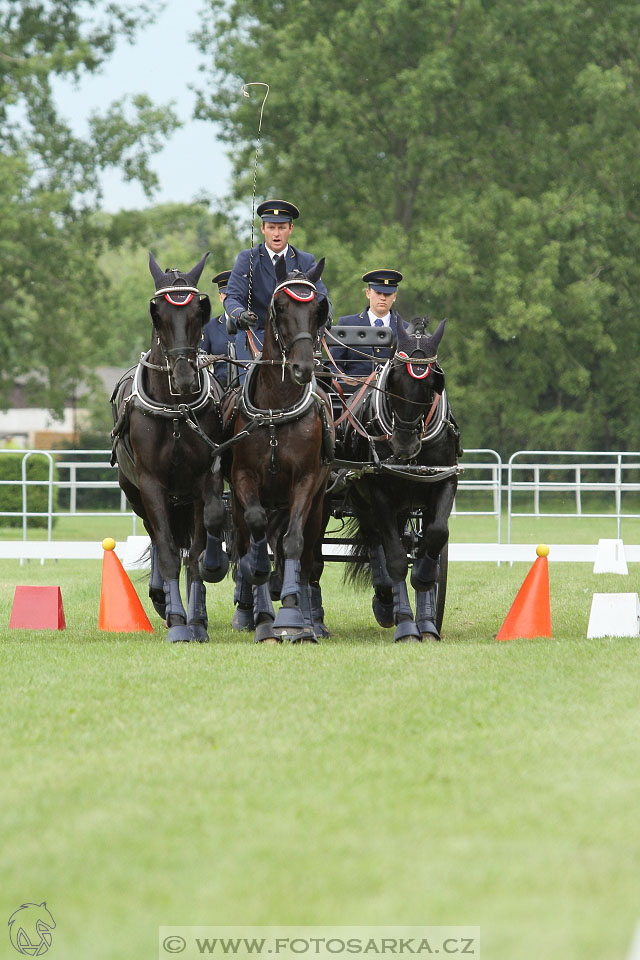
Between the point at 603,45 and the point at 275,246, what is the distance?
27858 mm

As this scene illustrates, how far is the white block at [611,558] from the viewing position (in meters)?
15.1

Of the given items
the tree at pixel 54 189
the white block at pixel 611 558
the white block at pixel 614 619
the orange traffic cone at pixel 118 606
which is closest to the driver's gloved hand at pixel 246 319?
the orange traffic cone at pixel 118 606

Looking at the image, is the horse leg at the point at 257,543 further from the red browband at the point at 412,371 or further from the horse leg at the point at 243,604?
the red browband at the point at 412,371

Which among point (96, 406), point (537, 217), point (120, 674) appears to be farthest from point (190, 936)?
point (96, 406)

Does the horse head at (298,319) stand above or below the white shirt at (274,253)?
below

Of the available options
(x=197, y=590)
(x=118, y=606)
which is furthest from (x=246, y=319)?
(x=118, y=606)

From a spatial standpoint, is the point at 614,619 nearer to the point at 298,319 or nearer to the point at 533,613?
the point at 533,613

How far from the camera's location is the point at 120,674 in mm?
7047

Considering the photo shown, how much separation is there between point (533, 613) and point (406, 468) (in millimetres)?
1300

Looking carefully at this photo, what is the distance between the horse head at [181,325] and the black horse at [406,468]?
4.25 feet

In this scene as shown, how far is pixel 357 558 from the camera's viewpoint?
10039 millimetres

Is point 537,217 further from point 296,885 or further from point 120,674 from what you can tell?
point 296,885

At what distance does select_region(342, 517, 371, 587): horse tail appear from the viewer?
32.8 feet

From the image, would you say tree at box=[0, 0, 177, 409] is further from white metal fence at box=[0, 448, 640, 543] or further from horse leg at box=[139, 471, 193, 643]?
horse leg at box=[139, 471, 193, 643]
